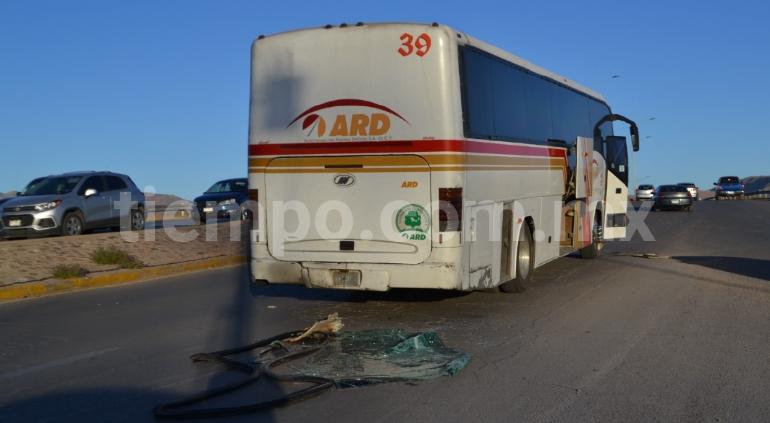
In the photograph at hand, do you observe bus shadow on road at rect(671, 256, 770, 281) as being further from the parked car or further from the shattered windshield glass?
the parked car

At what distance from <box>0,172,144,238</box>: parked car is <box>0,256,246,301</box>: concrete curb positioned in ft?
15.3

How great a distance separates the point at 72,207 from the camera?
20438 mm

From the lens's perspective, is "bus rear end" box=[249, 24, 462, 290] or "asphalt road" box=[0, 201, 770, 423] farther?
"bus rear end" box=[249, 24, 462, 290]

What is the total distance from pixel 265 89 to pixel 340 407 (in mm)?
5124

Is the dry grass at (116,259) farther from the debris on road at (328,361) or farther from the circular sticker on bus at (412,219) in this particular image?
the debris on road at (328,361)

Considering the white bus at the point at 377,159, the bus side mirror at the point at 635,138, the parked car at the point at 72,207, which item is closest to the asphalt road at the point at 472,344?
the white bus at the point at 377,159

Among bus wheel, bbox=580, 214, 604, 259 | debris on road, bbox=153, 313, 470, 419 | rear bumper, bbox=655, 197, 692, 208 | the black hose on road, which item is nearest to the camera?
the black hose on road

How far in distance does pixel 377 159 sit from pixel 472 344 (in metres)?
2.55

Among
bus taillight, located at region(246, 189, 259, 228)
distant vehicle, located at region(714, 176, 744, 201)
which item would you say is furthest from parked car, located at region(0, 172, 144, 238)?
distant vehicle, located at region(714, 176, 744, 201)

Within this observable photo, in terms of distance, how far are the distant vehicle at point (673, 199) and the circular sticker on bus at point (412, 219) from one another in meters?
37.7

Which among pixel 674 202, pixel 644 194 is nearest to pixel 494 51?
pixel 674 202

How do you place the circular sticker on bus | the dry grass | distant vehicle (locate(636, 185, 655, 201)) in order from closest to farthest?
the circular sticker on bus, the dry grass, distant vehicle (locate(636, 185, 655, 201))

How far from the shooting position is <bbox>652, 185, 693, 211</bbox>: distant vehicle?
4384 centimetres

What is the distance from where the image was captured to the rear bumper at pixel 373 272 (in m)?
9.29
